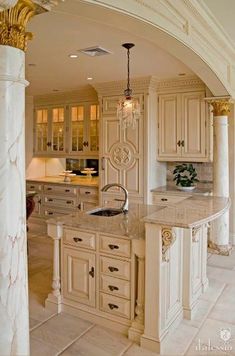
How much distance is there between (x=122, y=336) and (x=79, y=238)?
2.92 feet

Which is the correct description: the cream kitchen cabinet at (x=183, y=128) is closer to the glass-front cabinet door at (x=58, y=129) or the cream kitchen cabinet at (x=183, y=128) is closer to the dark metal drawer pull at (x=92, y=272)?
the glass-front cabinet door at (x=58, y=129)

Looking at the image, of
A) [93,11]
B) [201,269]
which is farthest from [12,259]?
[201,269]

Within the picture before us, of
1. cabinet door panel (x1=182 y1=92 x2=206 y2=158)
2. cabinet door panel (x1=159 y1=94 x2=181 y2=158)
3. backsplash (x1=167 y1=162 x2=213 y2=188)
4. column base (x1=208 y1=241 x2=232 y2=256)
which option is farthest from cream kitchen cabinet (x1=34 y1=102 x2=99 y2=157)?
column base (x1=208 y1=241 x2=232 y2=256)

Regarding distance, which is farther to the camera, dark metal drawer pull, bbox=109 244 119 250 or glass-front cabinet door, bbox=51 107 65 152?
glass-front cabinet door, bbox=51 107 65 152

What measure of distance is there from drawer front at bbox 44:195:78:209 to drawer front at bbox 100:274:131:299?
3345 mm

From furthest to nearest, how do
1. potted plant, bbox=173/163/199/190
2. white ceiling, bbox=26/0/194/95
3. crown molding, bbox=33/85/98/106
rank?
crown molding, bbox=33/85/98/106 → potted plant, bbox=173/163/199/190 → white ceiling, bbox=26/0/194/95

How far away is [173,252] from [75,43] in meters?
2.37

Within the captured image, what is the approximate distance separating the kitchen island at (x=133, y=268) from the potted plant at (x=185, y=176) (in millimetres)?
2127

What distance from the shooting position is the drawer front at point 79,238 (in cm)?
289

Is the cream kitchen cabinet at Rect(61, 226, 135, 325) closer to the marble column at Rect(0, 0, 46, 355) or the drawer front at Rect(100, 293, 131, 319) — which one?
the drawer front at Rect(100, 293, 131, 319)

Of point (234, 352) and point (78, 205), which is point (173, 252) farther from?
point (78, 205)

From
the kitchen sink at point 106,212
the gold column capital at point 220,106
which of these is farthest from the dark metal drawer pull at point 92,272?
the gold column capital at point 220,106

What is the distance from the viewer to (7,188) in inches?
54.9

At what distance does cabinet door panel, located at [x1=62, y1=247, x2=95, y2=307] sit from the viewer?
2.93m
